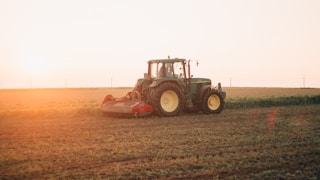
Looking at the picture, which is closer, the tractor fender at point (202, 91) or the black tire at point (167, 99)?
the black tire at point (167, 99)

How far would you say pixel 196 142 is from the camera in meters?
9.45

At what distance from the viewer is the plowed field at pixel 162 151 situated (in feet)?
21.9

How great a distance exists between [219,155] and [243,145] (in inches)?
48.3

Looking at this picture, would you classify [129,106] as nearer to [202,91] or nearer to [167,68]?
[167,68]

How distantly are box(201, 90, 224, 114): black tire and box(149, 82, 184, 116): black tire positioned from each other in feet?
4.59

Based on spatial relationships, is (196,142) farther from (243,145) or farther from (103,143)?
(103,143)

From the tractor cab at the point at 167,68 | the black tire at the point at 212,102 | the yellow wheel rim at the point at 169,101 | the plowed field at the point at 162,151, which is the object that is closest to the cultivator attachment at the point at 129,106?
the yellow wheel rim at the point at 169,101

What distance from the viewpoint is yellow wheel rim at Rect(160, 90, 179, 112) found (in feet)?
53.1

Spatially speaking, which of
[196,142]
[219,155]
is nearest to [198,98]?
[196,142]

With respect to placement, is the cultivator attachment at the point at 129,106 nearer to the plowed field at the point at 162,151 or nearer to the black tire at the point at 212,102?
the plowed field at the point at 162,151

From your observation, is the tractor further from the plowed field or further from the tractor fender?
the plowed field

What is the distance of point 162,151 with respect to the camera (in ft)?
27.4

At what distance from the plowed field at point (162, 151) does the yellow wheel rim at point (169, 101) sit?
299 centimetres

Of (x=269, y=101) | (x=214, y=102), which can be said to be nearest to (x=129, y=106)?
(x=214, y=102)
